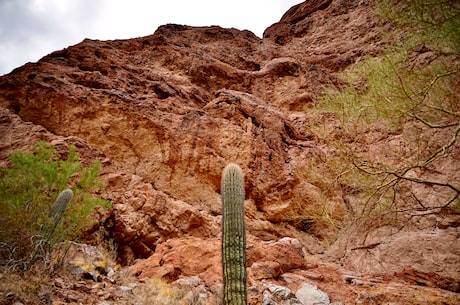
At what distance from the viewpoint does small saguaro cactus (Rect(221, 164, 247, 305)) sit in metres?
3.61

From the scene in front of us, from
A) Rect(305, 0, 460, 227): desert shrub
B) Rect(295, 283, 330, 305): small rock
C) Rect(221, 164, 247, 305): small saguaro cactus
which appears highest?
Rect(305, 0, 460, 227): desert shrub

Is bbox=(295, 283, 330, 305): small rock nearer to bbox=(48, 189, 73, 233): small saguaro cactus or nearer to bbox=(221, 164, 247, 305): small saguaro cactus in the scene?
bbox=(221, 164, 247, 305): small saguaro cactus

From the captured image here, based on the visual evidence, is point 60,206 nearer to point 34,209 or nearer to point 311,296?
point 34,209

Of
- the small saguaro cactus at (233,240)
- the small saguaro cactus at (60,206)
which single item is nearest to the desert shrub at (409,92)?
the small saguaro cactus at (233,240)

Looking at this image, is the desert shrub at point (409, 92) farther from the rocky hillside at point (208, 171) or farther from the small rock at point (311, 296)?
the small rock at point (311, 296)

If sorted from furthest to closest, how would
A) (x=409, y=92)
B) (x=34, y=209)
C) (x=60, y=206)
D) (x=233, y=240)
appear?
(x=60, y=206) → (x=34, y=209) → (x=409, y=92) → (x=233, y=240)

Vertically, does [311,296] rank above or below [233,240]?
below

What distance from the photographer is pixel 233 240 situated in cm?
400

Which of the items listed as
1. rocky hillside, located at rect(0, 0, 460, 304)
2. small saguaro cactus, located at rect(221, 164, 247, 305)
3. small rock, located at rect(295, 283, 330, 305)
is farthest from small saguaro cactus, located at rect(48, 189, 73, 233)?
small rock, located at rect(295, 283, 330, 305)

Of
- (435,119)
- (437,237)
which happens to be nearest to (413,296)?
(437,237)

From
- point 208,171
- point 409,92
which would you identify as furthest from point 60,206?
point 409,92

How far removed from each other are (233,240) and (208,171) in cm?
433

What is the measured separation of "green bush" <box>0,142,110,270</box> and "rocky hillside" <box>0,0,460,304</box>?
3.41ft

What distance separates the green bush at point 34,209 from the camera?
14.5 ft
